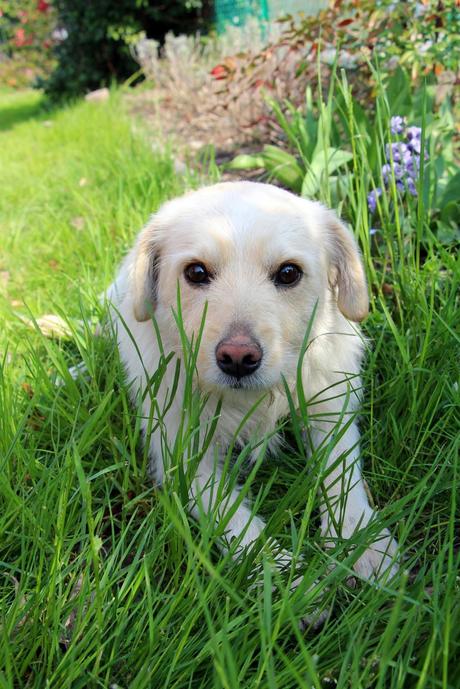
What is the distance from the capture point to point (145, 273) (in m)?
1.93

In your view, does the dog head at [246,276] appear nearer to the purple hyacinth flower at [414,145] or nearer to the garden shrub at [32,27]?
the purple hyacinth flower at [414,145]

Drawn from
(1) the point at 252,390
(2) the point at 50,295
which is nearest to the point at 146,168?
(2) the point at 50,295

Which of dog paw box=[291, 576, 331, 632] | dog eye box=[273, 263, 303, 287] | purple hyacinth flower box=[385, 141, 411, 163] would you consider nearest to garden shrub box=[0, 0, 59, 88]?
purple hyacinth flower box=[385, 141, 411, 163]

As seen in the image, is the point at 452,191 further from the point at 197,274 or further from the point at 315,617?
the point at 315,617

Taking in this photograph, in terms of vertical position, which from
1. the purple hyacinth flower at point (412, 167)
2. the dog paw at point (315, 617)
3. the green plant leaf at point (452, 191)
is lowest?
the dog paw at point (315, 617)

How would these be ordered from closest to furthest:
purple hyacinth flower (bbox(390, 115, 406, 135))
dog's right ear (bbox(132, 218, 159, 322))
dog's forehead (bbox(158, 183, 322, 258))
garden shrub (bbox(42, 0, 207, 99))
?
dog's forehead (bbox(158, 183, 322, 258)) → dog's right ear (bbox(132, 218, 159, 322)) → purple hyacinth flower (bbox(390, 115, 406, 135)) → garden shrub (bbox(42, 0, 207, 99))

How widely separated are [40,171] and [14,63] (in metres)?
19.3

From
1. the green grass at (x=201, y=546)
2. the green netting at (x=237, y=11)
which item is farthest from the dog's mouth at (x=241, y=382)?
the green netting at (x=237, y=11)

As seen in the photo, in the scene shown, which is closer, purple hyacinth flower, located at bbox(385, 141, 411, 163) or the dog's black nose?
the dog's black nose

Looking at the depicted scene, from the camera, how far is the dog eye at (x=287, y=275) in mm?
1766

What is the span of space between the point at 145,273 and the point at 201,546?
99 centimetres

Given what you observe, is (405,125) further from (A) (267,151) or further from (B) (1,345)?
(B) (1,345)

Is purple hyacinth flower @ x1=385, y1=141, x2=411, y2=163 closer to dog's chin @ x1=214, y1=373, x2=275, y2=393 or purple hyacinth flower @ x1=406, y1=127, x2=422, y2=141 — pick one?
purple hyacinth flower @ x1=406, y1=127, x2=422, y2=141

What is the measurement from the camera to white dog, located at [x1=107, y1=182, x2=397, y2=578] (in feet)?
5.14
